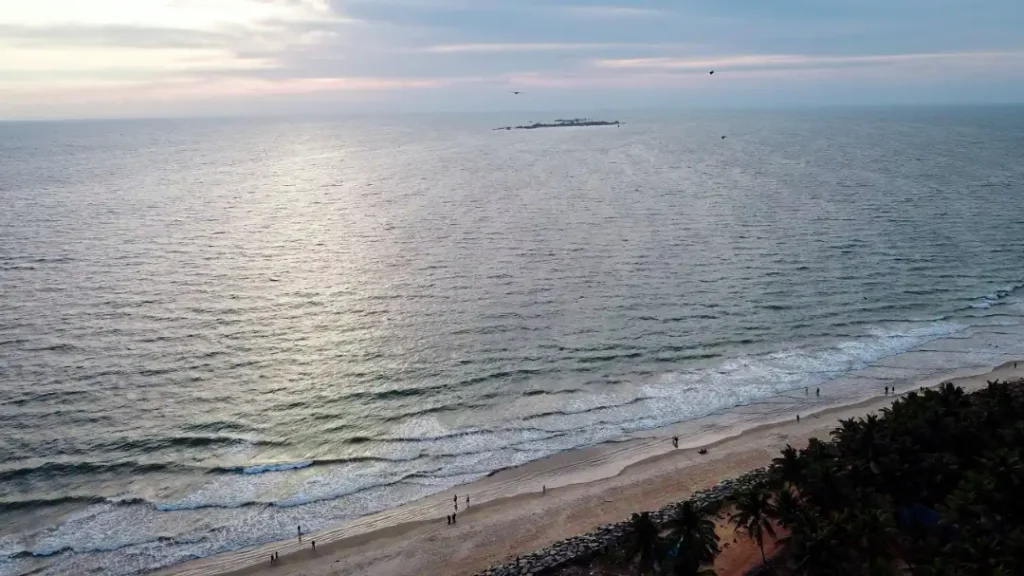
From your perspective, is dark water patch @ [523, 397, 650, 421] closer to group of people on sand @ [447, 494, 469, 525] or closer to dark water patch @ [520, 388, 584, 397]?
dark water patch @ [520, 388, 584, 397]

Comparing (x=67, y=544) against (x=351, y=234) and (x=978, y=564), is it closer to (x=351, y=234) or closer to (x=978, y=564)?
(x=978, y=564)

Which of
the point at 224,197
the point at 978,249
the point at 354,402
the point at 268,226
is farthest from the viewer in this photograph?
the point at 224,197

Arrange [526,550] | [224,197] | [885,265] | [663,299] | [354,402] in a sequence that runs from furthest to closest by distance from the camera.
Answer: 1. [224,197]
2. [885,265]
3. [663,299]
4. [354,402]
5. [526,550]

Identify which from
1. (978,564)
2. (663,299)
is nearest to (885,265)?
(663,299)

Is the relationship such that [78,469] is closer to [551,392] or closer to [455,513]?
[455,513]

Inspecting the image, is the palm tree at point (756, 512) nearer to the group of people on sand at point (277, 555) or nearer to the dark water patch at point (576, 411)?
the dark water patch at point (576, 411)

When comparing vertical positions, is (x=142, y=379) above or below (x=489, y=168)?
below
